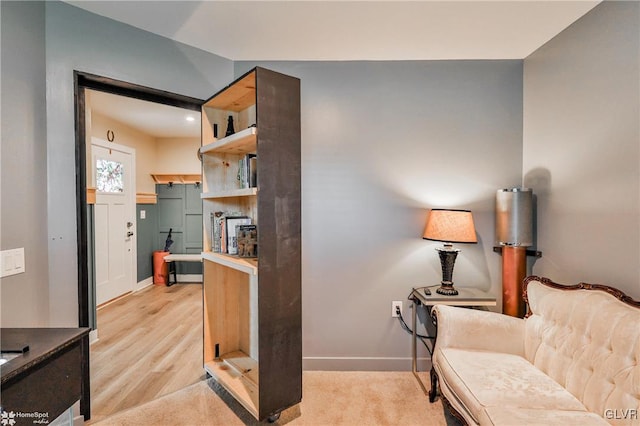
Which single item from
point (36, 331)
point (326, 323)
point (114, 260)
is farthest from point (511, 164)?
point (114, 260)

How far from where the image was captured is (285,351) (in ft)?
5.76

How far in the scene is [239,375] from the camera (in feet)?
6.73

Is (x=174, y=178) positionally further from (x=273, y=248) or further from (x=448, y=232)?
(x=448, y=232)

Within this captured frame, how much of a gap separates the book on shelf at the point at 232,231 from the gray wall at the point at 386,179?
0.52 metres

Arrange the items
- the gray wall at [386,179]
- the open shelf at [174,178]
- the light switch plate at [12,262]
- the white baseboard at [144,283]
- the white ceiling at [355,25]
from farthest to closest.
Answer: the open shelf at [174,178] < the white baseboard at [144,283] < the gray wall at [386,179] < the white ceiling at [355,25] < the light switch plate at [12,262]

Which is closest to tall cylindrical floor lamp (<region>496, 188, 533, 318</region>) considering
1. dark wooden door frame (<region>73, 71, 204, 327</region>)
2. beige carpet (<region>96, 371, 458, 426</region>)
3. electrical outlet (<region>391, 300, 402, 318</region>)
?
electrical outlet (<region>391, 300, 402, 318</region>)

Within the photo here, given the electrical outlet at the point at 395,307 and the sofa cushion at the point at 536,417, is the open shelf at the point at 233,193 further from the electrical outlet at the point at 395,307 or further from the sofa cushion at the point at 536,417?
the sofa cushion at the point at 536,417

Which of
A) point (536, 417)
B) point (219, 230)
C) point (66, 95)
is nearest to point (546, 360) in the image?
point (536, 417)

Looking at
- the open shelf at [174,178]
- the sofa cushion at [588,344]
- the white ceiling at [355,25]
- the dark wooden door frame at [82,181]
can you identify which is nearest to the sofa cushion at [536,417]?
the sofa cushion at [588,344]

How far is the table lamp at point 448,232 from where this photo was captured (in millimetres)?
2102

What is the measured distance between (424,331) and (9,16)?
326cm

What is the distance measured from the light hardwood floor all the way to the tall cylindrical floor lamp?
2420mm

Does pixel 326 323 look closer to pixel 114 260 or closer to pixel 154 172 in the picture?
pixel 114 260

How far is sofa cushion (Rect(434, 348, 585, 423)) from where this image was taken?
1383 millimetres
